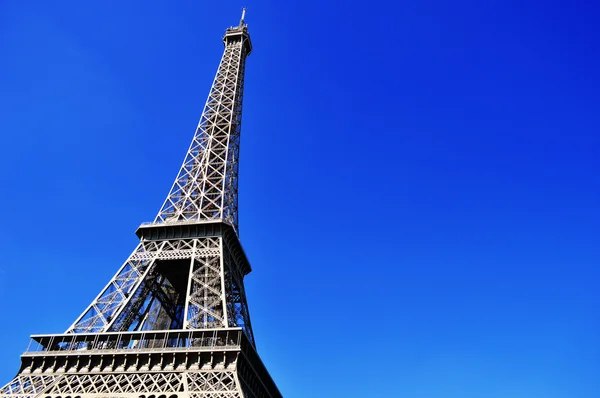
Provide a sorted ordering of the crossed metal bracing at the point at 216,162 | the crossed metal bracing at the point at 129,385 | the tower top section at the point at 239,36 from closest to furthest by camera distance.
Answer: the crossed metal bracing at the point at 129,385, the crossed metal bracing at the point at 216,162, the tower top section at the point at 239,36

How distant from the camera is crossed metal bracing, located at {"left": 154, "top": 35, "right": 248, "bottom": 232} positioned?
147 feet

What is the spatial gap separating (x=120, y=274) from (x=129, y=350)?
9046 millimetres

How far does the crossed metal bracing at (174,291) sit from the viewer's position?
34.8 metres

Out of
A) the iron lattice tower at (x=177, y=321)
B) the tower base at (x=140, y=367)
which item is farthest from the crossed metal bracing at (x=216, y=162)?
the tower base at (x=140, y=367)

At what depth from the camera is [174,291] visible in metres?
43.4

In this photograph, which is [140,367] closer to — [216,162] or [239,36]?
[216,162]

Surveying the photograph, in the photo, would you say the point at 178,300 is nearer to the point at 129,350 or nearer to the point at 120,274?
the point at 120,274

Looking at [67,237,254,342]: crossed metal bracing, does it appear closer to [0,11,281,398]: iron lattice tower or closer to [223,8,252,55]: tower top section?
[0,11,281,398]: iron lattice tower

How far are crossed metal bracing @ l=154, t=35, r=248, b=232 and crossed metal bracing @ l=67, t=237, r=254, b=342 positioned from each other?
11.8 ft

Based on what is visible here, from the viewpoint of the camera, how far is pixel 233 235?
141ft

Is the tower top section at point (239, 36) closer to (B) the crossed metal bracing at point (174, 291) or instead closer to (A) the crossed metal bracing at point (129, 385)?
(B) the crossed metal bracing at point (174, 291)

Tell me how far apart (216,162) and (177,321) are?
1555 centimetres

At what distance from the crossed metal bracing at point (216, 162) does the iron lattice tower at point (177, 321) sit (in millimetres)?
125

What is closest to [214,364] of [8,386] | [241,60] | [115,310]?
[115,310]
